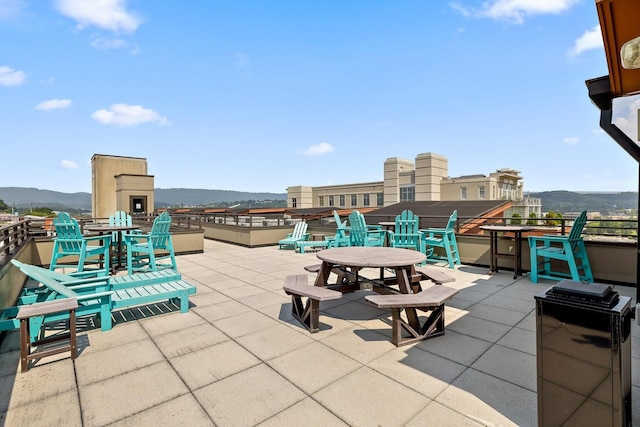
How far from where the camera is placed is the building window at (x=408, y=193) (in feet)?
69.2

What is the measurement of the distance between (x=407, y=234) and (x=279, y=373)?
510cm

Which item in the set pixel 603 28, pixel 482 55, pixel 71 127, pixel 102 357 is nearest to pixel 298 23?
pixel 482 55

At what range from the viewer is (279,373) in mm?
2383

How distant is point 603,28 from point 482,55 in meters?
8.68

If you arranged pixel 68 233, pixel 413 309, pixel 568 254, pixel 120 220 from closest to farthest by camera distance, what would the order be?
pixel 413 309 < pixel 568 254 < pixel 68 233 < pixel 120 220

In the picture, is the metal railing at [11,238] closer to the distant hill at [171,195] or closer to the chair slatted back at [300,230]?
the chair slatted back at [300,230]

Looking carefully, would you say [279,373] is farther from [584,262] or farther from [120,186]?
[120,186]

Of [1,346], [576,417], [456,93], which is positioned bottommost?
[1,346]

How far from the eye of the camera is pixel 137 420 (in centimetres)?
184

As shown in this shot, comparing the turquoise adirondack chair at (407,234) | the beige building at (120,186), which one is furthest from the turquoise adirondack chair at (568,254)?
the beige building at (120,186)

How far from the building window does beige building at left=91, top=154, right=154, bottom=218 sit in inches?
Result: 736

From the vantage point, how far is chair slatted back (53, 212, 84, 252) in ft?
18.7

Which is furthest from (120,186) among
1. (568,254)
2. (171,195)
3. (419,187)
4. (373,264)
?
(171,195)

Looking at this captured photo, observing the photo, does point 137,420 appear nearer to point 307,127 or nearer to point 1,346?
point 1,346
